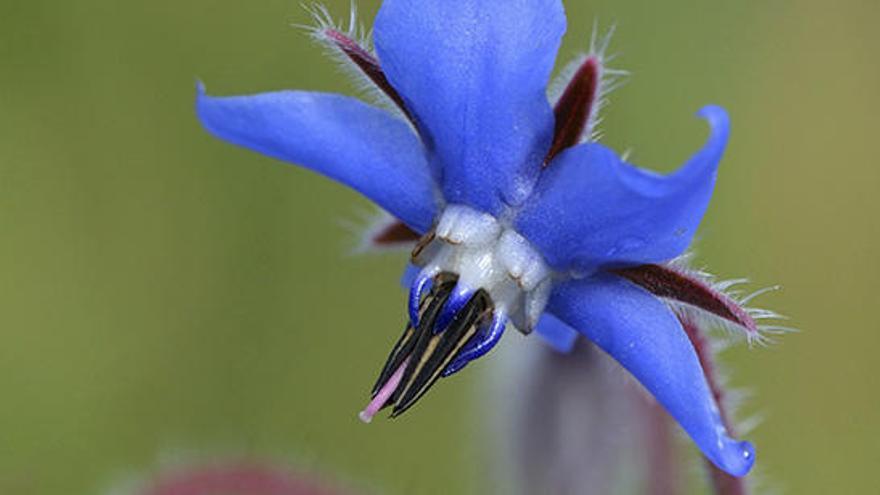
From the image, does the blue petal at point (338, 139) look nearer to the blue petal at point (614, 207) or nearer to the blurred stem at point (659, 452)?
the blue petal at point (614, 207)

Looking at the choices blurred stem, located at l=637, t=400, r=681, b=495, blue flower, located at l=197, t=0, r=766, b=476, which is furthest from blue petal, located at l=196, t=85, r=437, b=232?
blurred stem, located at l=637, t=400, r=681, b=495

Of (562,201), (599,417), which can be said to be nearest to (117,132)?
(599,417)

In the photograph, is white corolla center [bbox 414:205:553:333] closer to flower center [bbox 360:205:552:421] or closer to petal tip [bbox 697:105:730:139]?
flower center [bbox 360:205:552:421]

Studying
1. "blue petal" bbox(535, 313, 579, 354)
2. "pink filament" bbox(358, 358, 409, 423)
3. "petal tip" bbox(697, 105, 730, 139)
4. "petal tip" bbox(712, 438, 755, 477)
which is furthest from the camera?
"blue petal" bbox(535, 313, 579, 354)

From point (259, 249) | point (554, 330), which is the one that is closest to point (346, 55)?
point (554, 330)

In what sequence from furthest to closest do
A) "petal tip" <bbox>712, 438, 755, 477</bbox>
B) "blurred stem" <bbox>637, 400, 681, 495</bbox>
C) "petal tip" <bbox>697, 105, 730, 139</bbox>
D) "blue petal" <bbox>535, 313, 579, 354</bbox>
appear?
"blurred stem" <bbox>637, 400, 681, 495</bbox>
"blue petal" <bbox>535, 313, 579, 354</bbox>
"petal tip" <bbox>712, 438, 755, 477</bbox>
"petal tip" <bbox>697, 105, 730, 139</bbox>

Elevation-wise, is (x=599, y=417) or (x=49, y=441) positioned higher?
(x=599, y=417)

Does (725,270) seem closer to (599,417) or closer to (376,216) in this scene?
(599,417)
